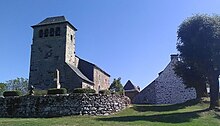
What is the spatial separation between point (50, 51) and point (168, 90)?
61.4 feet

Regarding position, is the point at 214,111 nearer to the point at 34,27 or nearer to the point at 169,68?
the point at 169,68

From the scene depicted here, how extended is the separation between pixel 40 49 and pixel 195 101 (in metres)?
24.3

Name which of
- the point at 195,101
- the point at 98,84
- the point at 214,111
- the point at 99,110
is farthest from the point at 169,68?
the point at 99,110

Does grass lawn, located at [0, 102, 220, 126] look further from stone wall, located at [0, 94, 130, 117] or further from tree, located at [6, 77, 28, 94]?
tree, located at [6, 77, 28, 94]

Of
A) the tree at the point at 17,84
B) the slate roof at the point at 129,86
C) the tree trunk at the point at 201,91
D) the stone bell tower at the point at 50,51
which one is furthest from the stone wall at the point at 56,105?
the tree at the point at 17,84

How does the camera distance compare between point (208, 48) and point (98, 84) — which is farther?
point (98, 84)

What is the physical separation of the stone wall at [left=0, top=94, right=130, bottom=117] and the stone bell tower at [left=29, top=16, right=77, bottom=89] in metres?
14.8

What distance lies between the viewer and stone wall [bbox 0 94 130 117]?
26031 millimetres

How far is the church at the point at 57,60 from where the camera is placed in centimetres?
4231

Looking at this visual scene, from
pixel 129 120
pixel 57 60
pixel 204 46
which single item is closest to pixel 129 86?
pixel 57 60

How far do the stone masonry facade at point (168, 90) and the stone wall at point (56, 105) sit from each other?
16827 mm

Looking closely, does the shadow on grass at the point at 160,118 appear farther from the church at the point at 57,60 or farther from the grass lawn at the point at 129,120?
the church at the point at 57,60

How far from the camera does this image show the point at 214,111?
1097 inches

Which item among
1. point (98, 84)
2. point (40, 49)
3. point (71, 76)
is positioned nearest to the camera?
point (71, 76)
